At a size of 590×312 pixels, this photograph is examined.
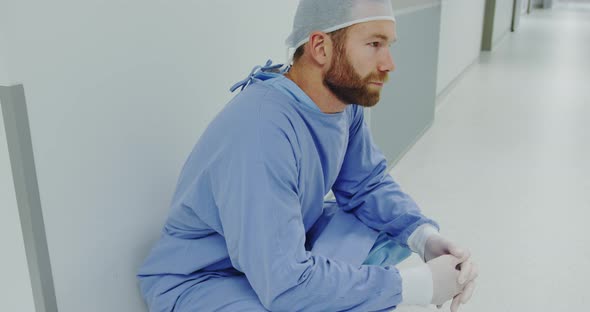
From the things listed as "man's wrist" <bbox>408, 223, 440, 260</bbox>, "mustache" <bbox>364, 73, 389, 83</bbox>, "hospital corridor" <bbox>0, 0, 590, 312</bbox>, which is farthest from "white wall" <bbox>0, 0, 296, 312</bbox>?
"man's wrist" <bbox>408, 223, 440, 260</bbox>

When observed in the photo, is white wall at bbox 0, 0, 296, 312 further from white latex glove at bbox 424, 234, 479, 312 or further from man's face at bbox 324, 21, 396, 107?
white latex glove at bbox 424, 234, 479, 312

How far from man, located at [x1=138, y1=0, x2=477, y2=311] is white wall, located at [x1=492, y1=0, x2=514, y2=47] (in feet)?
19.5

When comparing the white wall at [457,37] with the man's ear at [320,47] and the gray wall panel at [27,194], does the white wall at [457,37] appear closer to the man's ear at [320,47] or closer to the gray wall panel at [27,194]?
the man's ear at [320,47]

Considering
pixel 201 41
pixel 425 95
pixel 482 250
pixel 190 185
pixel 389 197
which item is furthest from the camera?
pixel 425 95

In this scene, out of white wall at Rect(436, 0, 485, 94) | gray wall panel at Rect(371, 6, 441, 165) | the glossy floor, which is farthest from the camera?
white wall at Rect(436, 0, 485, 94)

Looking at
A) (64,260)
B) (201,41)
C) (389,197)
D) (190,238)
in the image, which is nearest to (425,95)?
(389,197)

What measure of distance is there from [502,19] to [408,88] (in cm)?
520

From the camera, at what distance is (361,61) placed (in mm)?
1153

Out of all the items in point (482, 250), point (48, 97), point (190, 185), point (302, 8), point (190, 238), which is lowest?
Answer: point (482, 250)

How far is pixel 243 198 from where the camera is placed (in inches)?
40.6

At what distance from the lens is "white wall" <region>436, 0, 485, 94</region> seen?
4.29 m

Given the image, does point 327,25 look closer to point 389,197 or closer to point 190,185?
point 190,185

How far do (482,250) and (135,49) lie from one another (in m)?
1.50

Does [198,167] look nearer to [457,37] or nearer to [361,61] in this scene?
[361,61]
